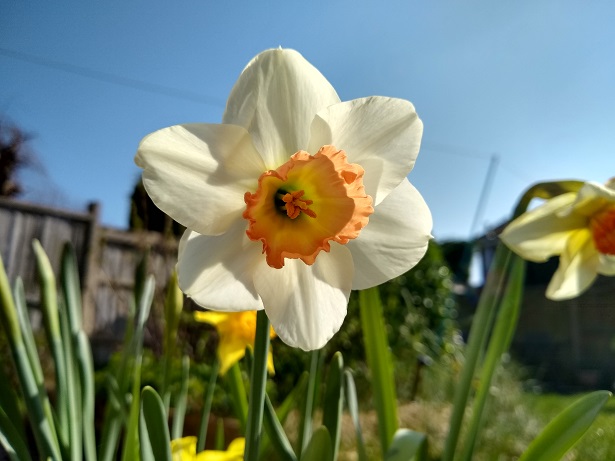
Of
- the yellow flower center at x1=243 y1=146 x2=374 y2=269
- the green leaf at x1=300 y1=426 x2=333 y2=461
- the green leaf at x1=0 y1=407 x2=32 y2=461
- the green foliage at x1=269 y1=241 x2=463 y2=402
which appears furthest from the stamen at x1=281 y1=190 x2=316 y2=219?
the green foliage at x1=269 y1=241 x2=463 y2=402

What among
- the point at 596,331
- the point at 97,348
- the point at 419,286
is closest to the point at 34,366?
the point at 419,286

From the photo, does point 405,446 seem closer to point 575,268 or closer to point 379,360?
point 379,360

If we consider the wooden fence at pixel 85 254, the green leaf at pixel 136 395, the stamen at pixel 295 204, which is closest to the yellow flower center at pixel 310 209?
the stamen at pixel 295 204

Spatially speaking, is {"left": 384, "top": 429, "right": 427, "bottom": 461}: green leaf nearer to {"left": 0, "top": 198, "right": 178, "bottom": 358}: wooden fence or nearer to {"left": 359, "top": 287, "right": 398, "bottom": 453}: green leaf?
{"left": 359, "top": 287, "right": 398, "bottom": 453}: green leaf

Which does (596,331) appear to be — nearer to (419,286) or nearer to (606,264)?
(419,286)

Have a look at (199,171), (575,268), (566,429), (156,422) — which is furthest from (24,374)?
(575,268)

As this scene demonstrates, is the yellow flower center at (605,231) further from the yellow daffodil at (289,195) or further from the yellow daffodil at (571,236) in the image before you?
the yellow daffodil at (289,195)
